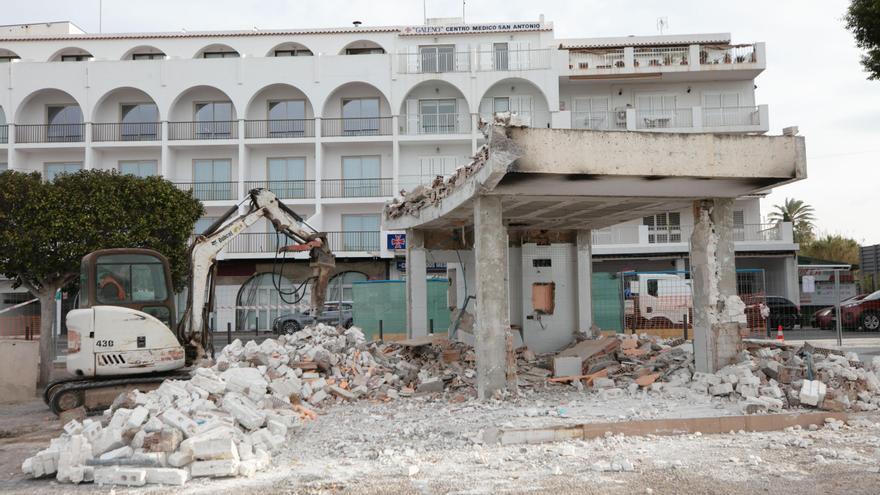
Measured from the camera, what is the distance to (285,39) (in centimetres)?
3753

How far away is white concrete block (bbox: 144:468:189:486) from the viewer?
23.8ft

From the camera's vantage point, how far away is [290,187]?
119 feet

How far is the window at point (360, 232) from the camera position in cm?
3534

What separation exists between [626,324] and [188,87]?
83.3ft

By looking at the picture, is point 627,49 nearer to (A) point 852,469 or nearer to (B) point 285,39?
(B) point 285,39

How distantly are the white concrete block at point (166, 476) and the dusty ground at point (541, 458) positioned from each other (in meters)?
0.15

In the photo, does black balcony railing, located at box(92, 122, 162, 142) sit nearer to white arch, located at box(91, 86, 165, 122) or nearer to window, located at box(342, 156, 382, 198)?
white arch, located at box(91, 86, 165, 122)

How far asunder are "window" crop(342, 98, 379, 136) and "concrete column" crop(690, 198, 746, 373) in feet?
86.4

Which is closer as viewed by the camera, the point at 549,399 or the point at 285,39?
the point at 549,399

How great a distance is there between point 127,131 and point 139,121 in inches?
33.1

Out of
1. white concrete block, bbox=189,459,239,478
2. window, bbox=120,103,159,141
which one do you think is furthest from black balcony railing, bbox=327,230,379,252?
white concrete block, bbox=189,459,239,478

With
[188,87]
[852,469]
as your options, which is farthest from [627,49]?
[852,469]

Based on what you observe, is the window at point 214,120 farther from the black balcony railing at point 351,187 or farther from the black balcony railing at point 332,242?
the black balcony railing at point 351,187

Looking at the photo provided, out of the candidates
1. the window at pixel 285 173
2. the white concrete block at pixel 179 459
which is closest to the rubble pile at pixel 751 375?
the white concrete block at pixel 179 459
